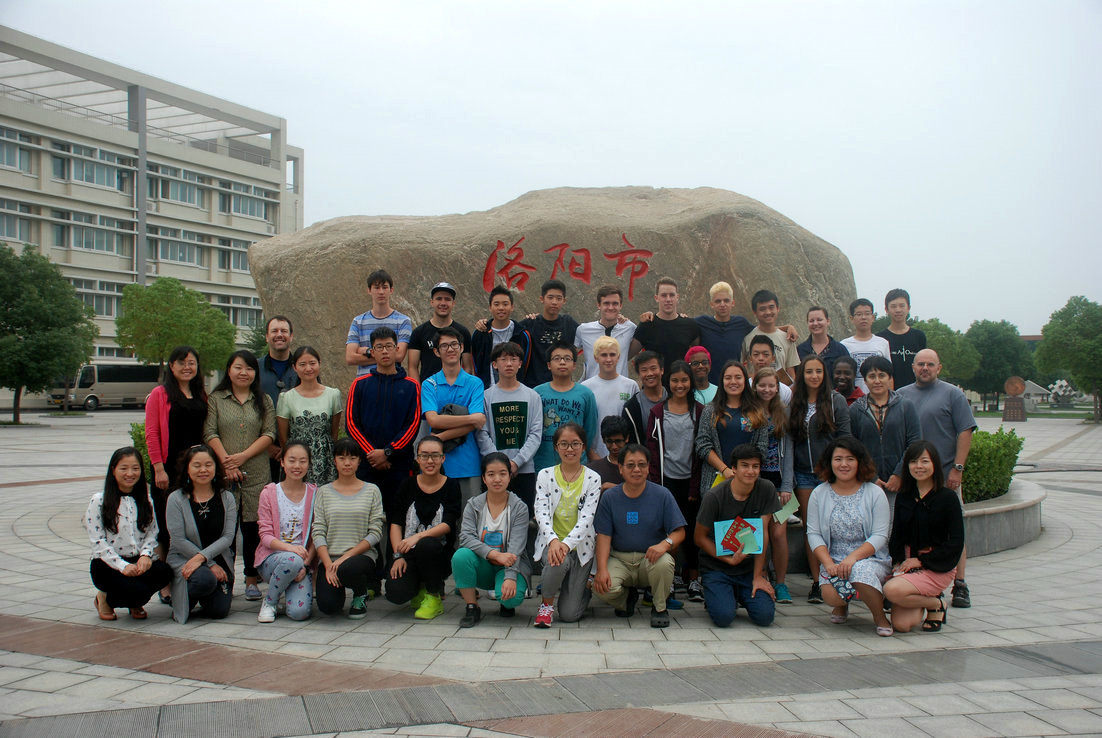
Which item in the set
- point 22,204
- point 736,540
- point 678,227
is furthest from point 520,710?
point 22,204

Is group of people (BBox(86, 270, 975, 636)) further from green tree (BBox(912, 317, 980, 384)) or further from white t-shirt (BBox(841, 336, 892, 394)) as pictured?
green tree (BBox(912, 317, 980, 384))

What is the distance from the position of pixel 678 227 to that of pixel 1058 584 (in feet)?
13.7

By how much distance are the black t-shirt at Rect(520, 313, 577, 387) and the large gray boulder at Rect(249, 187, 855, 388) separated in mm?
2083

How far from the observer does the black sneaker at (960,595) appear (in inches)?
171

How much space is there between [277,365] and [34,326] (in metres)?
18.3

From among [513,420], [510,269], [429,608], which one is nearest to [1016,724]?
[429,608]

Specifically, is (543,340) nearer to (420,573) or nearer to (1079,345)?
(420,573)

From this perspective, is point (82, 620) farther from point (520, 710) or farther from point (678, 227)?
point (678, 227)

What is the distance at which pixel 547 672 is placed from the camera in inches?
126

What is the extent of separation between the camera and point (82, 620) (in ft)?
13.0

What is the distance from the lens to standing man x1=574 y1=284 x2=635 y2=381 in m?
5.32

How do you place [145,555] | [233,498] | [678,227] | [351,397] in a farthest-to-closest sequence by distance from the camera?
[678,227] → [351,397] → [233,498] → [145,555]

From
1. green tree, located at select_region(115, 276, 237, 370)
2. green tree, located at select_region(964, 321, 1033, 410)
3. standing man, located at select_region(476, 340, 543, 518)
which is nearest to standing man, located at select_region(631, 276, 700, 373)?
standing man, located at select_region(476, 340, 543, 518)

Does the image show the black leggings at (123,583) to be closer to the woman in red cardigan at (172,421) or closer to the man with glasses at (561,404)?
the woman in red cardigan at (172,421)
